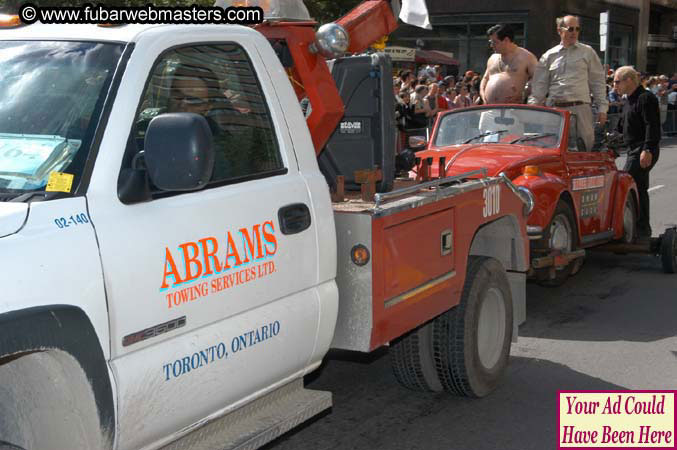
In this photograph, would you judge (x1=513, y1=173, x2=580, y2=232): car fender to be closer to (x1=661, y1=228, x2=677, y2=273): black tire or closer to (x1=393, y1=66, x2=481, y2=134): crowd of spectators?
(x1=661, y1=228, x2=677, y2=273): black tire

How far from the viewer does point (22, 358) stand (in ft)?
10.5

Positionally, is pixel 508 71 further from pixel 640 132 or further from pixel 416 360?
pixel 416 360

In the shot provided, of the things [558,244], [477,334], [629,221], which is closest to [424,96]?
[629,221]

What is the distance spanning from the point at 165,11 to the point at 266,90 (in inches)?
22.2

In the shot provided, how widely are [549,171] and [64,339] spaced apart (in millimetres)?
6673

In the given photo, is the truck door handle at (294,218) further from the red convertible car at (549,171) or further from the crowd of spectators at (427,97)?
the crowd of spectators at (427,97)

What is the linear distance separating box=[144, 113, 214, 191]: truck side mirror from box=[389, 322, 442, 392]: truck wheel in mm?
2626

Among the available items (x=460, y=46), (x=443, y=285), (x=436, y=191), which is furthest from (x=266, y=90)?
(x=460, y=46)

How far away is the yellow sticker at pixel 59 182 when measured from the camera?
3.18m

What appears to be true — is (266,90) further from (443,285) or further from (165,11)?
(443,285)

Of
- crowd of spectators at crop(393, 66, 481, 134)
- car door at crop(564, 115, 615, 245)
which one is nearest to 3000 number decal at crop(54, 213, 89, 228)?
car door at crop(564, 115, 615, 245)

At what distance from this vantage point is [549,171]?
8.95 meters

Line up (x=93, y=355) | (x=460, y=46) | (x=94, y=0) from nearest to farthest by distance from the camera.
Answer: (x=93, y=355) → (x=94, y=0) → (x=460, y=46)

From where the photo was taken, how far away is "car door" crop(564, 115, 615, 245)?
9.13 m
